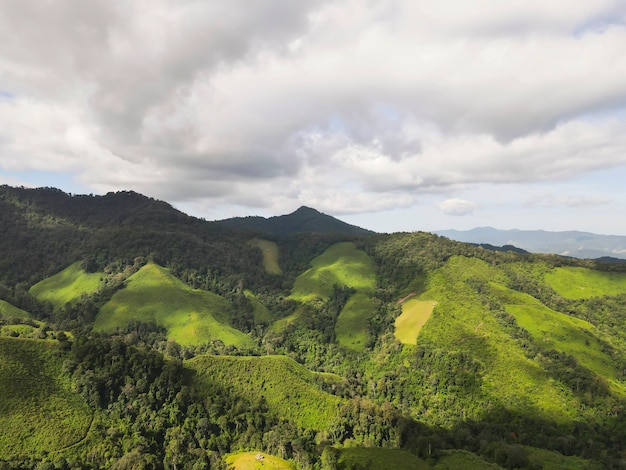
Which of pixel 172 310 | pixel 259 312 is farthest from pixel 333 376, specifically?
pixel 172 310

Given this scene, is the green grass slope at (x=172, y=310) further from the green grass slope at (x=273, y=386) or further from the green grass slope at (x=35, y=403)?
the green grass slope at (x=35, y=403)

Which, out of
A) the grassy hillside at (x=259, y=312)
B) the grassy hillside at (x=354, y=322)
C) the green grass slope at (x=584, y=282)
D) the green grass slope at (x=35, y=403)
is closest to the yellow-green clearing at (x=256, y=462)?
the green grass slope at (x=35, y=403)

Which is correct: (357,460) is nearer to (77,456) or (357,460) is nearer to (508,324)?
(77,456)

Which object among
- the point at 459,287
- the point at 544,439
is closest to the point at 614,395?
the point at 544,439

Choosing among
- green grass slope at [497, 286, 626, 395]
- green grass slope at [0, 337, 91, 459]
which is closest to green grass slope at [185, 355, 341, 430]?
green grass slope at [0, 337, 91, 459]

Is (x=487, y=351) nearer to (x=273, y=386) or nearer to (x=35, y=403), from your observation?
(x=273, y=386)
